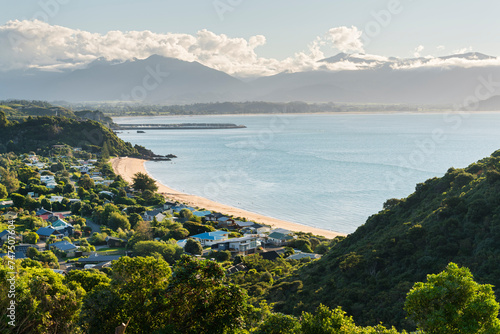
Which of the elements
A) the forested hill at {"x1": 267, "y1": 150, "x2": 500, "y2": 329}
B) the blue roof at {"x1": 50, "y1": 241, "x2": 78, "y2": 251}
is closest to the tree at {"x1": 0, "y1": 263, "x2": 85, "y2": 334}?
the forested hill at {"x1": 267, "y1": 150, "x2": 500, "y2": 329}

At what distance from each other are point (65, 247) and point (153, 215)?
34.2ft

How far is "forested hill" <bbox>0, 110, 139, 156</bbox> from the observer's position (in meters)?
73.6

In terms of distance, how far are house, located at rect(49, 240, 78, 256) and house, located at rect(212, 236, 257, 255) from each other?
7726 millimetres

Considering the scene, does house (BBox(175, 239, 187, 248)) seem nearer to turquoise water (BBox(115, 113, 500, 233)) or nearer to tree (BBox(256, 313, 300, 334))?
turquoise water (BBox(115, 113, 500, 233))

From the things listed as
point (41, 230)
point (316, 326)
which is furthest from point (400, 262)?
point (41, 230)

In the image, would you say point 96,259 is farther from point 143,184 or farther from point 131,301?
point 143,184

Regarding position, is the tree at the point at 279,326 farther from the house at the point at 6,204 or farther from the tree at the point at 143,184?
the tree at the point at 143,184

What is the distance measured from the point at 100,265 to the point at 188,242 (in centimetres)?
536

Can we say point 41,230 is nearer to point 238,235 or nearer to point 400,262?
point 238,235

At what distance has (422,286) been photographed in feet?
26.9

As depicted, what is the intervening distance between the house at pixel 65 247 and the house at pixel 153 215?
8.60 meters

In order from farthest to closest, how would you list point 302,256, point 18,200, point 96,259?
point 18,200 < point 302,256 < point 96,259

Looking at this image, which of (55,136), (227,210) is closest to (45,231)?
(227,210)

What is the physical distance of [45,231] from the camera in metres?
28.0
